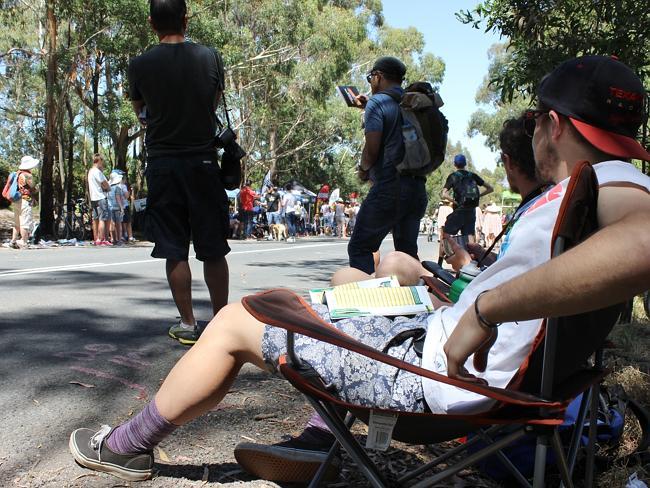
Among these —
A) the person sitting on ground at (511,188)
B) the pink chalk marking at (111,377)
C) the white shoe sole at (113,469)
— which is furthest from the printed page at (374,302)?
the pink chalk marking at (111,377)

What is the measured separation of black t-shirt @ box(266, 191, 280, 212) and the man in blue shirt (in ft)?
69.2

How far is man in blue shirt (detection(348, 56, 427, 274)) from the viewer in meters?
4.77

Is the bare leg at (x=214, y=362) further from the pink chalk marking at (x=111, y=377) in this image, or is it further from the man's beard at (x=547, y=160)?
the pink chalk marking at (x=111, y=377)

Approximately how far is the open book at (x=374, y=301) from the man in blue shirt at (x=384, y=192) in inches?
99.4

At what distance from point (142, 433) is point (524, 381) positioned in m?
1.19

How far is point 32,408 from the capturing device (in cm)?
301

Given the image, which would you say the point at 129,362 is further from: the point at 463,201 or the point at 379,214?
the point at 463,201

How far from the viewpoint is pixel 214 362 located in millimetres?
2045

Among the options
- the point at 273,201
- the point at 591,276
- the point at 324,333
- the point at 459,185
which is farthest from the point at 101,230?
the point at 591,276

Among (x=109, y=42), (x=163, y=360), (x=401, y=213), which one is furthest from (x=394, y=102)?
(x=109, y=42)

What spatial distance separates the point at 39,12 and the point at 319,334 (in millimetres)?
22200

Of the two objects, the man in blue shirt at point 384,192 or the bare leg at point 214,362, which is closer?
the bare leg at point 214,362

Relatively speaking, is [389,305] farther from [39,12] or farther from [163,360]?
[39,12]

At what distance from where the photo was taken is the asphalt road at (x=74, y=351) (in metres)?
2.73
